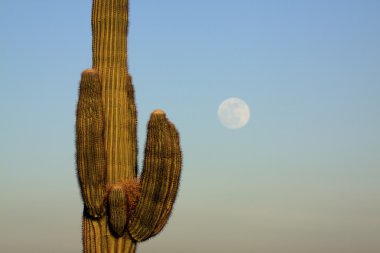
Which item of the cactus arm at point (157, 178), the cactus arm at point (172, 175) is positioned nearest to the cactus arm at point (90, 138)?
the cactus arm at point (157, 178)

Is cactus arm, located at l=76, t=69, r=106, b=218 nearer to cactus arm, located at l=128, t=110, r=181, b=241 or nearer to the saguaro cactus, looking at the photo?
the saguaro cactus

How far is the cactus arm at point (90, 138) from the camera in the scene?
17.6 meters

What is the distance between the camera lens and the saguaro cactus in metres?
17.6

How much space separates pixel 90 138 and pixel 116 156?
3.55 feet

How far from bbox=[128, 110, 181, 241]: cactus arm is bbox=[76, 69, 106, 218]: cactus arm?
103 cm

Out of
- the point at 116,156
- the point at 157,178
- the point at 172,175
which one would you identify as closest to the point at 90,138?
the point at 116,156

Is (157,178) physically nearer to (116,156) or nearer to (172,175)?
(172,175)

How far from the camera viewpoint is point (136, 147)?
1911 centimetres

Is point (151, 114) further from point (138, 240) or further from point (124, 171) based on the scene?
point (138, 240)

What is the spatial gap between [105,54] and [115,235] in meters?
4.36

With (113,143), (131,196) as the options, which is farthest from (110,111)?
(131,196)

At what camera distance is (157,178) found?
17.7 meters

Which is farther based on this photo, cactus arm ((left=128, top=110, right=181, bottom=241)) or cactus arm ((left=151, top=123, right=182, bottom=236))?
cactus arm ((left=151, top=123, right=182, bottom=236))

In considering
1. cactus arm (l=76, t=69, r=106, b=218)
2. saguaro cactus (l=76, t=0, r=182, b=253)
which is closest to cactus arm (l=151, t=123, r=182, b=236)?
Answer: saguaro cactus (l=76, t=0, r=182, b=253)
